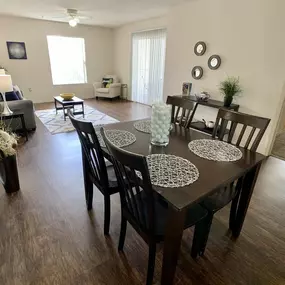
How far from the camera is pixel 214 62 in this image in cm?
386

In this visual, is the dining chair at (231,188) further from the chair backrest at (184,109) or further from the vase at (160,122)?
the vase at (160,122)

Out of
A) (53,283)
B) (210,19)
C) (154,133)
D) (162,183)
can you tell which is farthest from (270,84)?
(53,283)

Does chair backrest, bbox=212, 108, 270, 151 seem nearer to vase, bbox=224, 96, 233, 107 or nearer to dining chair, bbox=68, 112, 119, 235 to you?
dining chair, bbox=68, 112, 119, 235

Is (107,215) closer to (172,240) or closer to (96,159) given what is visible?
(96,159)

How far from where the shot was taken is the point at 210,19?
3789 mm

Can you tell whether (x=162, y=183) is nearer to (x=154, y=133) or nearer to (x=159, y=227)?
(x=159, y=227)

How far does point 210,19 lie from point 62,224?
406 cm

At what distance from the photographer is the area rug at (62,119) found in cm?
424

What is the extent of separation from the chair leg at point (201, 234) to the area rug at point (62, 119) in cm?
332

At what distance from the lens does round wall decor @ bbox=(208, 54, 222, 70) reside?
3.77m

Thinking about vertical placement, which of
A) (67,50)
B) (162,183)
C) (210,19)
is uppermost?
(210,19)

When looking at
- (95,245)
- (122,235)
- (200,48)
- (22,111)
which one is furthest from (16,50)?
(122,235)

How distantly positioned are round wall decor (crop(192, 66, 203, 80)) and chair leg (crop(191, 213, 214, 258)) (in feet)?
11.1

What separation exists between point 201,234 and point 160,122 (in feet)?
2.81
